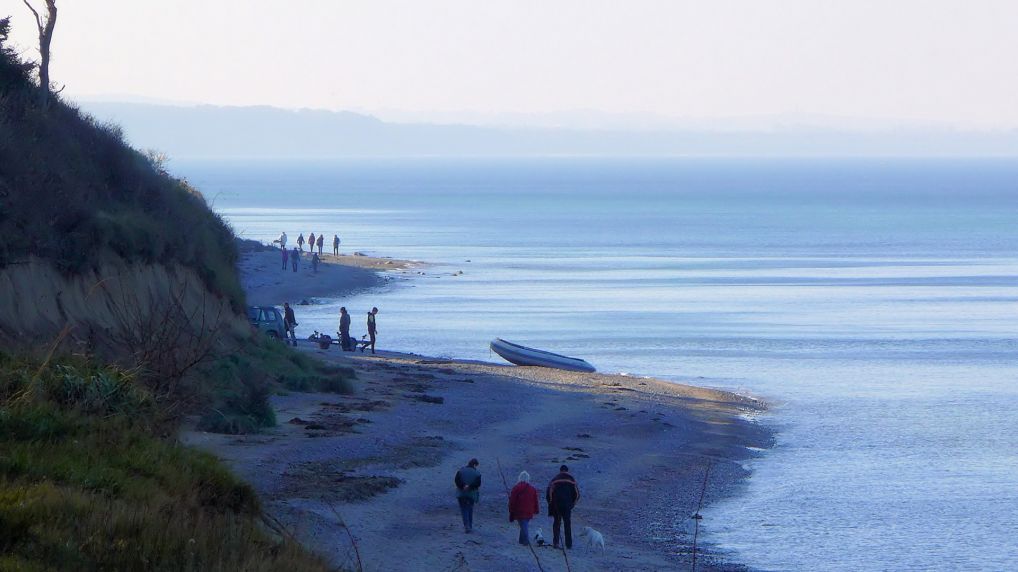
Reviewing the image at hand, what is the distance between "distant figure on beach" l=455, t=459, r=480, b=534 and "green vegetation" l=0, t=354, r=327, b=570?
5.03m

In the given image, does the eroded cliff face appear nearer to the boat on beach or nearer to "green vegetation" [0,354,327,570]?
"green vegetation" [0,354,327,570]

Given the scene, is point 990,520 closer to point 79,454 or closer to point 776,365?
point 79,454

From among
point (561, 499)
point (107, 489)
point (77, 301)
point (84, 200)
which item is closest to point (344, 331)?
point (84, 200)

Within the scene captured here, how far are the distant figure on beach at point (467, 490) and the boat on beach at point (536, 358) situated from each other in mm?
21086

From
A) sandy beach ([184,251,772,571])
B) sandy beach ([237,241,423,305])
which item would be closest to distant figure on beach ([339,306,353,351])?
sandy beach ([184,251,772,571])

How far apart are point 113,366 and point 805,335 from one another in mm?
37822

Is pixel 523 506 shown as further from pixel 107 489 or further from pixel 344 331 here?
pixel 344 331

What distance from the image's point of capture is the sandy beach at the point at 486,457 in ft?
49.9

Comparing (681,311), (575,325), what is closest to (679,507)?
(575,325)

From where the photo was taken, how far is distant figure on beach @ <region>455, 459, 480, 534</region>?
1530 centimetres

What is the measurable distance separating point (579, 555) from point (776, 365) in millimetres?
24659

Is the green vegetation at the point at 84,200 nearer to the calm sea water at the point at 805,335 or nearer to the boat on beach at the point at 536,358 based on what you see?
the calm sea water at the point at 805,335

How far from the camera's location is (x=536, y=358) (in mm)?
37344

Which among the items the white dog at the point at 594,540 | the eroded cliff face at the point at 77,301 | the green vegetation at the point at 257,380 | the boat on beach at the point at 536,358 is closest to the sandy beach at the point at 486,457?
the white dog at the point at 594,540
